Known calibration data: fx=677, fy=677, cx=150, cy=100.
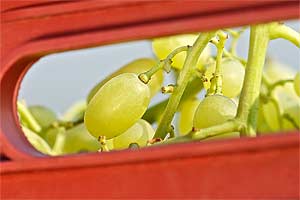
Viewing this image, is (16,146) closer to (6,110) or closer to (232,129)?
(6,110)

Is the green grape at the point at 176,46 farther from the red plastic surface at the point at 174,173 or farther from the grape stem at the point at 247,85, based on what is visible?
the red plastic surface at the point at 174,173

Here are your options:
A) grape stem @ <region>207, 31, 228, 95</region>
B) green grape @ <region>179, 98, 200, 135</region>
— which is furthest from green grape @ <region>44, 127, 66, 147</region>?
grape stem @ <region>207, 31, 228, 95</region>

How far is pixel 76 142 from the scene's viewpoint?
71 centimetres

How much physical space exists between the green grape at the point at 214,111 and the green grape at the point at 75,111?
0.36 m

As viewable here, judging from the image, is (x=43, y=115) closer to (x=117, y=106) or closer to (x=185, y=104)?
(x=185, y=104)

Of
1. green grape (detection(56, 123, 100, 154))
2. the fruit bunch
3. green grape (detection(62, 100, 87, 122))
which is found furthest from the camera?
green grape (detection(62, 100, 87, 122))

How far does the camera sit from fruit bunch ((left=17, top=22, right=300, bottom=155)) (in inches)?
→ 16.4

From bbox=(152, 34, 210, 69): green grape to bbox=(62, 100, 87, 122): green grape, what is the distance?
20cm

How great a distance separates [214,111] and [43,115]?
37 centimetres

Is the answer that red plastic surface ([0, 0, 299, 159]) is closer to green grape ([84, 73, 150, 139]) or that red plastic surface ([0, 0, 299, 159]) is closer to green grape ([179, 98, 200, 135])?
green grape ([84, 73, 150, 139])

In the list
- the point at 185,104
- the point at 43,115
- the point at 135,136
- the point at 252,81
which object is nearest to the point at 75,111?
the point at 43,115

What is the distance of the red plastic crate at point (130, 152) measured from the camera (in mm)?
307

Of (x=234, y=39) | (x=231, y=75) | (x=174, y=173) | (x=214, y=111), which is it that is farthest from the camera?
(x=234, y=39)

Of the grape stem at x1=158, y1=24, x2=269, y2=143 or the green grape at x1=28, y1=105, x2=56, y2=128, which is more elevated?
the green grape at x1=28, y1=105, x2=56, y2=128
